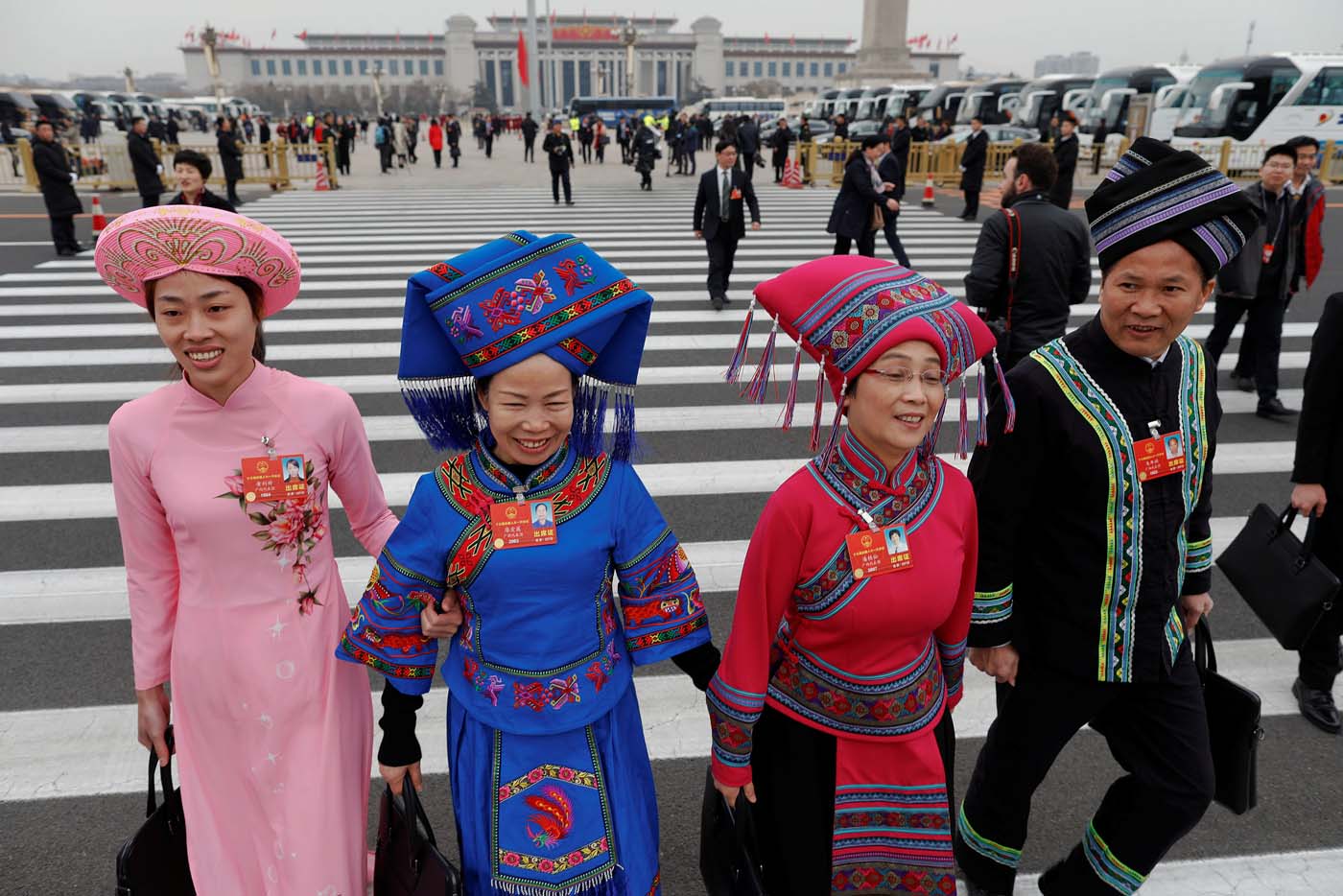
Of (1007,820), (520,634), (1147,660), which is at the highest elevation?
(520,634)

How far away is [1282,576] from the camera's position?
3160 mm

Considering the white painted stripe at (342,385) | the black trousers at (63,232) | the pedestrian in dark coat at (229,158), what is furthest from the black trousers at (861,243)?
the pedestrian in dark coat at (229,158)

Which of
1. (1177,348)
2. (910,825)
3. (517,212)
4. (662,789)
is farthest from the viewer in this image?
(517,212)

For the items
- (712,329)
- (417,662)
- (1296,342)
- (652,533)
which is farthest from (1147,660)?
(1296,342)

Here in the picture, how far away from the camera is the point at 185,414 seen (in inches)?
79.5

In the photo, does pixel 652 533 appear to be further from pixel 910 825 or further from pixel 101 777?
pixel 101 777

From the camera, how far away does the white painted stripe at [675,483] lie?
533cm

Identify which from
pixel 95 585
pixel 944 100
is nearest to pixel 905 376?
pixel 95 585

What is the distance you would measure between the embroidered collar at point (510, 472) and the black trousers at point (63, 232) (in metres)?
13.7

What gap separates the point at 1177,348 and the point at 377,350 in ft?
24.6

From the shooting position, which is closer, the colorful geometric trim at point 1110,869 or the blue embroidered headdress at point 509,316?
the blue embroidered headdress at point 509,316

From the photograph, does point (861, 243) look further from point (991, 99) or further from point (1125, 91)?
point (991, 99)

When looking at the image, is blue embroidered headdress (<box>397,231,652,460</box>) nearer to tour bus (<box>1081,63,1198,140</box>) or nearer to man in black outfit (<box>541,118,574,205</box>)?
man in black outfit (<box>541,118,574,205</box>)

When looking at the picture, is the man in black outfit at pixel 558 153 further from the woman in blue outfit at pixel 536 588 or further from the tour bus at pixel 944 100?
the tour bus at pixel 944 100
